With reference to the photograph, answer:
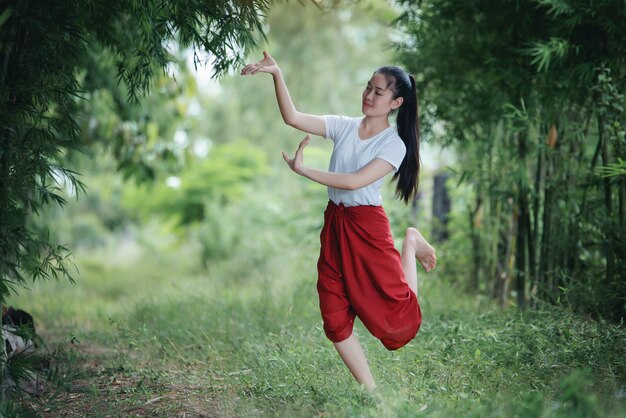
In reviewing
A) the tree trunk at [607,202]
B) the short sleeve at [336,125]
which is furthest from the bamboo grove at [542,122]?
the short sleeve at [336,125]

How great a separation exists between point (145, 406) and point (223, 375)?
57 centimetres

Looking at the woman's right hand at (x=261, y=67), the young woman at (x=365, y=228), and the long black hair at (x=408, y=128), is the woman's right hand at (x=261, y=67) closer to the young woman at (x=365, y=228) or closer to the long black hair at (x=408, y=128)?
the young woman at (x=365, y=228)

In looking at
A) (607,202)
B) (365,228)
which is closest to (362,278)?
(365,228)

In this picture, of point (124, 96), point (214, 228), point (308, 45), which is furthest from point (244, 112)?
point (124, 96)

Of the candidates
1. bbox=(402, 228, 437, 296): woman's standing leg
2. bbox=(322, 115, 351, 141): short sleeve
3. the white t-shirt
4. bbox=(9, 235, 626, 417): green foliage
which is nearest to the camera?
bbox=(9, 235, 626, 417): green foliage

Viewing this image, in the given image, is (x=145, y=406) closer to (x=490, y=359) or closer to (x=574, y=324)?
(x=490, y=359)

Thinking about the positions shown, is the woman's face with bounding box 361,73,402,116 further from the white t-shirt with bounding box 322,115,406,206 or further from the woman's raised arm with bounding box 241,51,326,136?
the woman's raised arm with bounding box 241,51,326,136

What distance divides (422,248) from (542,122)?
1787 millimetres

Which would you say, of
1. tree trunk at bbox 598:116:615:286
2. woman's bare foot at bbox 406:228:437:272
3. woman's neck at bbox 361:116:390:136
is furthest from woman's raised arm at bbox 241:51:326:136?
tree trunk at bbox 598:116:615:286

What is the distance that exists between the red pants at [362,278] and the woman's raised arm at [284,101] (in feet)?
1.31

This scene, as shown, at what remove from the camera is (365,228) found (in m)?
3.43

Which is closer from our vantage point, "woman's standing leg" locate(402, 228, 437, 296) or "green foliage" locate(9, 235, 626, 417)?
"green foliage" locate(9, 235, 626, 417)

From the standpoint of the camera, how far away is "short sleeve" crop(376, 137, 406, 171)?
337 centimetres

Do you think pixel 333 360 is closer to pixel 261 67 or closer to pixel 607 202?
pixel 261 67
